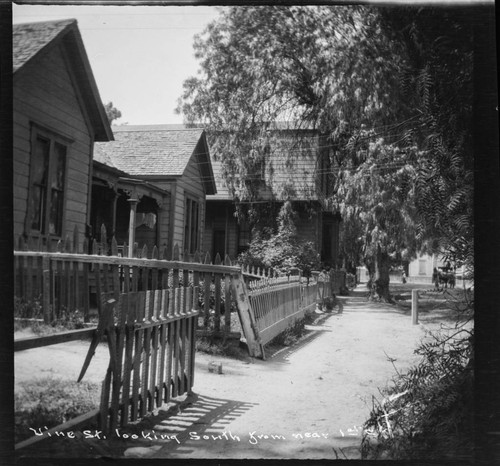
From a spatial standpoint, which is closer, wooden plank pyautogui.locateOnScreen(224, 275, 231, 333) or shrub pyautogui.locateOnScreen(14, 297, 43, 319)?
shrub pyautogui.locateOnScreen(14, 297, 43, 319)

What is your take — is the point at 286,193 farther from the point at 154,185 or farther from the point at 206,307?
the point at 206,307

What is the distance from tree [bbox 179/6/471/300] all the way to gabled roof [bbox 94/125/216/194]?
184 mm

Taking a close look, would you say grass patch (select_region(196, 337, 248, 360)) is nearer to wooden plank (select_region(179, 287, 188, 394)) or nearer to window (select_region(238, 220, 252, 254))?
wooden plank (select_region(179, 287, 188, 394))

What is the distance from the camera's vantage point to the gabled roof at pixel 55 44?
3.07 meters

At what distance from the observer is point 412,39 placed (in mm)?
3377

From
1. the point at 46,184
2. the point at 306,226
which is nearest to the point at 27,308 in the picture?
the point at 46,184

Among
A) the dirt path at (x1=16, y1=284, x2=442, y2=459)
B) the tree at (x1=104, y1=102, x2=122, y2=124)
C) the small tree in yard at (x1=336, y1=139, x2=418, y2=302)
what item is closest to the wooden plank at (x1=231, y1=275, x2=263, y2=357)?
the dirt path at (x1=16, y1=284, x2=442, y2=459)

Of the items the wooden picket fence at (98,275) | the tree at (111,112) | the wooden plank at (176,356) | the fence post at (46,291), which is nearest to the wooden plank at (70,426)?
the wooden picket fence at (98,275)

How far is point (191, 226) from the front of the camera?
4469mm

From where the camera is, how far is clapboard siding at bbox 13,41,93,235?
3.05 meters

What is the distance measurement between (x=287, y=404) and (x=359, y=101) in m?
2.55

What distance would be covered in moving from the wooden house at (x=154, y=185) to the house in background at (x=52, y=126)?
0.17m

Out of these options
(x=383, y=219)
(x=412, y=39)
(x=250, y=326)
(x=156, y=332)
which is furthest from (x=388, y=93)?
(x=250, y=326)

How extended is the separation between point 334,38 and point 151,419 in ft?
10.9
